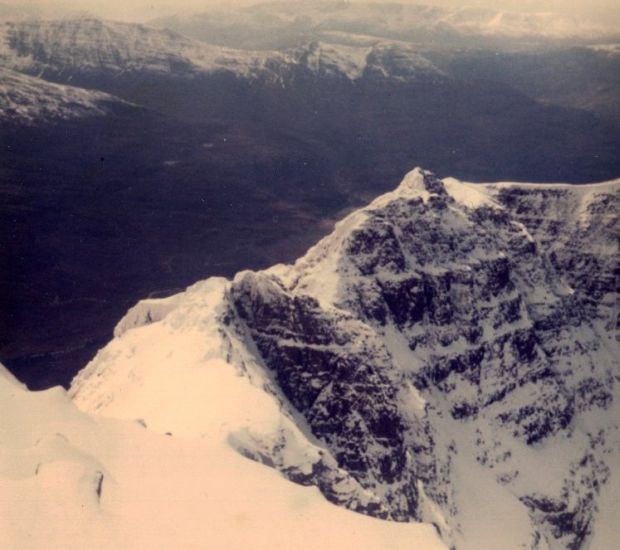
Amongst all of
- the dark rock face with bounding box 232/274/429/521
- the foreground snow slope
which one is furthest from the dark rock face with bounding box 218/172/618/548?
the foreground snow slope

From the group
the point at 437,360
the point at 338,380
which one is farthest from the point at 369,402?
the point at 437,360

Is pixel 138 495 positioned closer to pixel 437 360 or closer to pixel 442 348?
pixel 437 360

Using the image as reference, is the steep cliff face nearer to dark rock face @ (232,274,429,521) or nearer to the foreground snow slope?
dark rock face @ (232,274,429,521)

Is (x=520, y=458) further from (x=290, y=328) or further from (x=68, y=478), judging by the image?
(x=68, y=478)

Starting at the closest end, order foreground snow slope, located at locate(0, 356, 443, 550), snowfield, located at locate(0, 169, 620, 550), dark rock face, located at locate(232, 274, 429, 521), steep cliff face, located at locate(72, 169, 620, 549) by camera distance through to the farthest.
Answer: foreground snow slope, located at locate(0, 356, 443, 550) < snowfield, located at locate(0, 169, 620, 550) < dark rock face, located at locate(232, 274, 429, 521) < steep cliff face, located at locate(72, 169, 620, 549)

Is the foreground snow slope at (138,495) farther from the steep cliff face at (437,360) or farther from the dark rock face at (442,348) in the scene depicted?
the dark rock face at (442,348)

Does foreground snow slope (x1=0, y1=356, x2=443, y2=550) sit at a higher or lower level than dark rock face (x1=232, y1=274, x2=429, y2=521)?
higher
